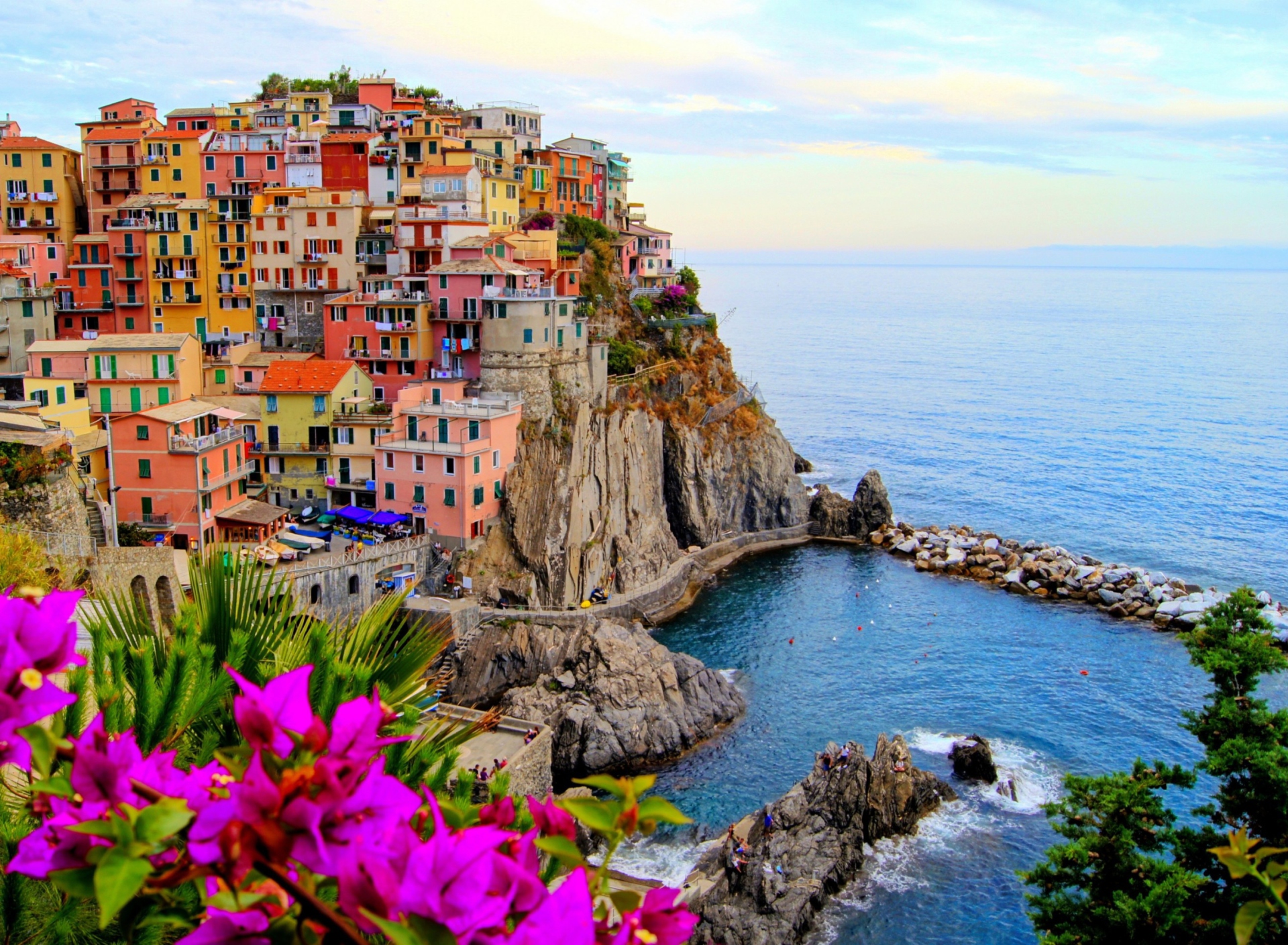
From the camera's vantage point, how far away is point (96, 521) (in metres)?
36.3

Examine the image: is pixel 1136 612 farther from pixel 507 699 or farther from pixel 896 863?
pixel 507 699

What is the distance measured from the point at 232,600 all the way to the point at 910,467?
8015 centimetres

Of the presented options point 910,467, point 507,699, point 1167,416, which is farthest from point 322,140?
point 1167,416

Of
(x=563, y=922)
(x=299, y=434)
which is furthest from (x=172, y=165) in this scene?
(x=563, y=922)

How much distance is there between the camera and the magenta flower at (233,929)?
2.78m

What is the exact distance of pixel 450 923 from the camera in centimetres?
265

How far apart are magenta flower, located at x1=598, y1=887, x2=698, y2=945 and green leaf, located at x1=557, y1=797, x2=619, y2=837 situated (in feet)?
0.81

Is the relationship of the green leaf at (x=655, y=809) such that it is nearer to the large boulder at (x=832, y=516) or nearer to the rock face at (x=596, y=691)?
the rock face at (x=596, y=691)

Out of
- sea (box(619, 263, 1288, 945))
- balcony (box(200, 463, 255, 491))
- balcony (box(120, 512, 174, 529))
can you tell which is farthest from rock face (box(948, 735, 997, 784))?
balcony (box(120, 512, 174, 529))

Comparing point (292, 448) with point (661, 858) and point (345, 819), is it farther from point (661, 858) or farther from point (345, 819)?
point (345, 819)

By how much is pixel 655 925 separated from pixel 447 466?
44.2m

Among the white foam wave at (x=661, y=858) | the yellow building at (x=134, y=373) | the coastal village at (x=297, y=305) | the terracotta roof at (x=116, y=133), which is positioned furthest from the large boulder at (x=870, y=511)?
the terracotta roof at (x=116, y=133)

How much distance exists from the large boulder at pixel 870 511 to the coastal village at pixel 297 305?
60.7 feet

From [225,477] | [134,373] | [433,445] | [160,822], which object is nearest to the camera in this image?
[160,822]
